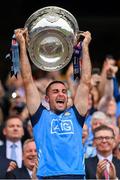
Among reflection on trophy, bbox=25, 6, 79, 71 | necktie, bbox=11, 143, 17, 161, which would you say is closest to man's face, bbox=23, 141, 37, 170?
A: necktie, bbox=11, 143, 17, 161

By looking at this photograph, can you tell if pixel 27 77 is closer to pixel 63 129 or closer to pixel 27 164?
pixel 63 129

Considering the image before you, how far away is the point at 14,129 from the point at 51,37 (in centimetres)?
229

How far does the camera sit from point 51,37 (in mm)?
9992

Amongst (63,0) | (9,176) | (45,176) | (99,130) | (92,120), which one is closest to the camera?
(45,176)

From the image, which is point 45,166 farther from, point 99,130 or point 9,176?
point 99,130

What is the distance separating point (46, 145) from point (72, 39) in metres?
1.10

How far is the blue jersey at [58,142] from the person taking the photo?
9.77 metres

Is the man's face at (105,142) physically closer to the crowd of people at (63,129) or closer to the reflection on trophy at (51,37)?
the crowd of people at (63,129)

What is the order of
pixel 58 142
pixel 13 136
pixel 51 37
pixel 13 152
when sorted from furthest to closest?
pixel 13 136, pixel 13 152, pixel 51 37, pixel 58 142

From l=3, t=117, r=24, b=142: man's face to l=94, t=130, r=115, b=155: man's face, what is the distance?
1.14 m

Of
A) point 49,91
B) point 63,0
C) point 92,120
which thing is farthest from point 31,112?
point 63,0

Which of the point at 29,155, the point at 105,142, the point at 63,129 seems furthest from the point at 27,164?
the point at 63,129

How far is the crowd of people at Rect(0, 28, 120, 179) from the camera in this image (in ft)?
32.2

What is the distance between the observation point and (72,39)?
10000mm
